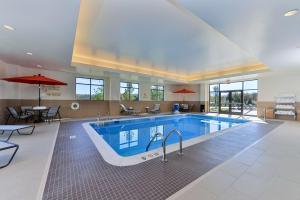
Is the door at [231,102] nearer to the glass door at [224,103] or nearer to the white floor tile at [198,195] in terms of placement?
the glass door at [224,103]

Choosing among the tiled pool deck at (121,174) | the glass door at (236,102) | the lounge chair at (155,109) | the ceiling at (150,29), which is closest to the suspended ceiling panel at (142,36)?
the ceiling at (150,29)

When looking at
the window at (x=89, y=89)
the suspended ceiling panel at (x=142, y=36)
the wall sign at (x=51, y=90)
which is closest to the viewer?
the suspended ceiling panel at (x=142, y=36)

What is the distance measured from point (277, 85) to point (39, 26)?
12427 mm

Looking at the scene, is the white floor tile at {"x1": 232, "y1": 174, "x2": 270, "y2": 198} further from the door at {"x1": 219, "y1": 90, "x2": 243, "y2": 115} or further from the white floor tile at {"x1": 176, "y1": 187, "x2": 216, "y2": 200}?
the door at {"x1": 219, "y1": 90, "x2": 243, "y2": 115}

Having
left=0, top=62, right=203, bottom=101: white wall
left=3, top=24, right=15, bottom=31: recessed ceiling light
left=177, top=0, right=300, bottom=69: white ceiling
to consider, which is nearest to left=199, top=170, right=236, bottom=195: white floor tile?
left=177, top=0, right=300, bottom=69: white ceiling

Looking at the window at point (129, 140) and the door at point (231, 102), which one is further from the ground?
the door at point (231, 102)

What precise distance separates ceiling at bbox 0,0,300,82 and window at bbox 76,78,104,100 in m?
3.08

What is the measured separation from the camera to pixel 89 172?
254cm

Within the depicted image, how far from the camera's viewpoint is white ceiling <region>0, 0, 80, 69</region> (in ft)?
8.38

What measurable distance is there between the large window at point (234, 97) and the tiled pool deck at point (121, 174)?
9078 mm

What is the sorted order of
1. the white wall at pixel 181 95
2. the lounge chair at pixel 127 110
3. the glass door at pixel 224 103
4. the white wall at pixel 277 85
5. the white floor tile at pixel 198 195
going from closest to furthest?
the white floor tile at pixel 198 195 < the white wall at pixel 277 85 < the lounge chair at pixel 127 110 < the glass door at pixel 224 103 < the white wall at pixel 181 95

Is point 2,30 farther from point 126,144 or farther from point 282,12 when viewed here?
point 282,12

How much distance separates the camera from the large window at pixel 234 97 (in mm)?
11117

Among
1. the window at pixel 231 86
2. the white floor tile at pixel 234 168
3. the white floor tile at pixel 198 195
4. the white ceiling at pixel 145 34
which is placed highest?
the white ceiling at pixel 145 34
